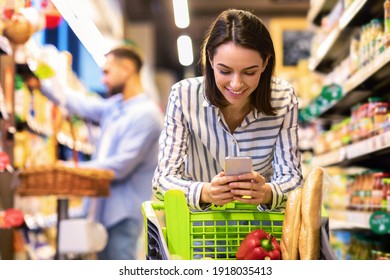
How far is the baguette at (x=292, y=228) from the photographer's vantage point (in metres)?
2.15

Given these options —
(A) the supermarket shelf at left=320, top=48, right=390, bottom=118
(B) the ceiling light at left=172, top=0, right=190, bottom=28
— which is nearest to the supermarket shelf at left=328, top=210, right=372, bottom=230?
(A) the supermarket shelf at left=320, top=48, right=390, bottom=118

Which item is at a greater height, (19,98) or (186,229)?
(19,98)

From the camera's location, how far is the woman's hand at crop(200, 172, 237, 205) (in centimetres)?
221

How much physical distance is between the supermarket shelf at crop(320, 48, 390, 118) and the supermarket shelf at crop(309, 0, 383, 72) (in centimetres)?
36

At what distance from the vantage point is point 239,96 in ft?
7.67

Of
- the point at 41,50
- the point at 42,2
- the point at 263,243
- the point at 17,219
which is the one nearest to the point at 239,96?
the point at 263,243

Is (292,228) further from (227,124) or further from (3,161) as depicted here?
(3,161)

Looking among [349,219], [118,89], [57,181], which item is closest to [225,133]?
[57,181]

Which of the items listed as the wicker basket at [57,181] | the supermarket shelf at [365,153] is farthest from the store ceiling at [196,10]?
the wicker basket at [57,181]

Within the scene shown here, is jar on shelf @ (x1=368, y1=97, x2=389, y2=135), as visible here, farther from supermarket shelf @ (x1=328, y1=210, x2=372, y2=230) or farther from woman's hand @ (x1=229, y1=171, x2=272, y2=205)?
woman's hand @ (x1=229, y1=171, x2=272, y2=205)

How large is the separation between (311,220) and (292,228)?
83 mm

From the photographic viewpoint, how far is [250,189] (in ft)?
7.29

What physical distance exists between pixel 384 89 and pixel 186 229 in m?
2.60

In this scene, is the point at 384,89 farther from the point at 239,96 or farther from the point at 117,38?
the point at 117,38
